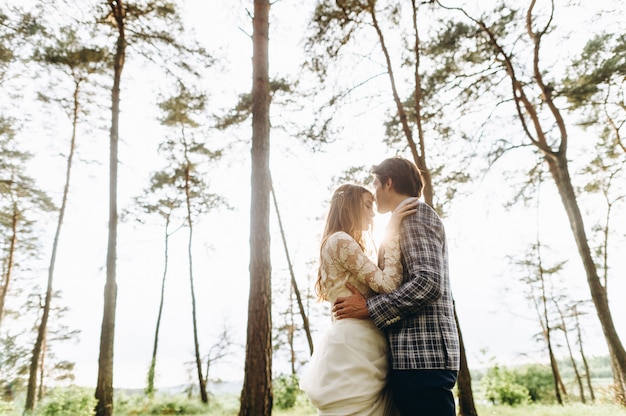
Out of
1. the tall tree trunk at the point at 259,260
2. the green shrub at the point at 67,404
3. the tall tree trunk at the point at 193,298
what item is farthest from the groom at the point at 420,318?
the tall tree trunk at the point at 193,298

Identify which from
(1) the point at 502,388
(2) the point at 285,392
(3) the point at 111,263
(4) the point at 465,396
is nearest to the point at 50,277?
(3) the point at 111,263

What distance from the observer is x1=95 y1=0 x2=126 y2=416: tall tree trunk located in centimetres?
758

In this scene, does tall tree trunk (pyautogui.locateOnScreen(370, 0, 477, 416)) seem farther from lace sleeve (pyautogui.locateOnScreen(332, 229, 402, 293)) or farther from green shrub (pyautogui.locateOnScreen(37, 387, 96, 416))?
green shrub (pyautogui.locateOnScreen(37, 387, 96, 416))

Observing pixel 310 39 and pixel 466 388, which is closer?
pixel 466 388

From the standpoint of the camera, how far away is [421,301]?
1.72m

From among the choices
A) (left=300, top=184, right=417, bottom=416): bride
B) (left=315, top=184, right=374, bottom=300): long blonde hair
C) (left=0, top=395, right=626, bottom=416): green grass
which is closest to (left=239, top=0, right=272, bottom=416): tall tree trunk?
(left=315, top=184, right=374, bottom=300): long blonde hair

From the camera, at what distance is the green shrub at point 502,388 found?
1065cm

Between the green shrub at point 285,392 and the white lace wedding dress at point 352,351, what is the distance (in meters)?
11.3

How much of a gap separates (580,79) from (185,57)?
9.90m

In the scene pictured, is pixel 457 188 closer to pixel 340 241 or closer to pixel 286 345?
pixel 340 241

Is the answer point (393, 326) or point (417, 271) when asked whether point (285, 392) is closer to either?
point (393, 326)

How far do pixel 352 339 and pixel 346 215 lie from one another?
0.77 m

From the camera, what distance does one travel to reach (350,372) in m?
1.75


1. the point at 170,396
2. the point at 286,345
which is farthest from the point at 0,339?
the point at 286,345
